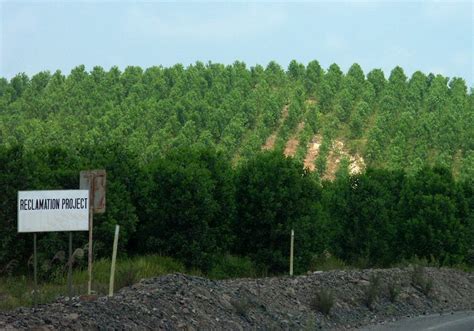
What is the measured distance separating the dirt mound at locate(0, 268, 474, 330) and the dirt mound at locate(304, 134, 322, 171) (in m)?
110

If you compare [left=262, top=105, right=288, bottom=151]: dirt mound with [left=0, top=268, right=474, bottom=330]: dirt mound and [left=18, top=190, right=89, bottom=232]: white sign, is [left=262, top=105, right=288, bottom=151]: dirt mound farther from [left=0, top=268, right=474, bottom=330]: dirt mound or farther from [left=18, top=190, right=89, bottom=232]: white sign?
[left=18, top=190, right=89, bottom=232]: white sign

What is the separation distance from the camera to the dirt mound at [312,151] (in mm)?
142750

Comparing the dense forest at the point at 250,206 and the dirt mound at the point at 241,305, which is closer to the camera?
the dirt mound at the point at 241,305

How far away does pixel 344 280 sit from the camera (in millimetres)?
27969

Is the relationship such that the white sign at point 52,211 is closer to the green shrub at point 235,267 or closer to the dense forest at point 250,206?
the dense forest at point 250,206

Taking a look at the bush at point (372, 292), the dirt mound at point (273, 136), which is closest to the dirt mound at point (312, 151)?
the dirt mound at point (273, 136)

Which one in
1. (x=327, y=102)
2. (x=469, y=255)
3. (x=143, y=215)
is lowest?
(x=469, y=255)

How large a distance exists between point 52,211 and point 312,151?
130188 millimetres

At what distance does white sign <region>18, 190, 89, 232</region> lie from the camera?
1859cm

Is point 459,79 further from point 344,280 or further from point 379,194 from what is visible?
point 344,280

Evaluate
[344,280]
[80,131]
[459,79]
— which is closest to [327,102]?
[459,79]

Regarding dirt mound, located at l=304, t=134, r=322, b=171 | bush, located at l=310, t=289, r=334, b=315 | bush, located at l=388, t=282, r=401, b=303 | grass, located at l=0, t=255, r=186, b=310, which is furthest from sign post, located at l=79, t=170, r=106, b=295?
dirt mound, located at l=304, t=134, r=322, b=171

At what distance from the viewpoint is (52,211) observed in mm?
18750

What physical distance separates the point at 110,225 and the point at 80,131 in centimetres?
10541
